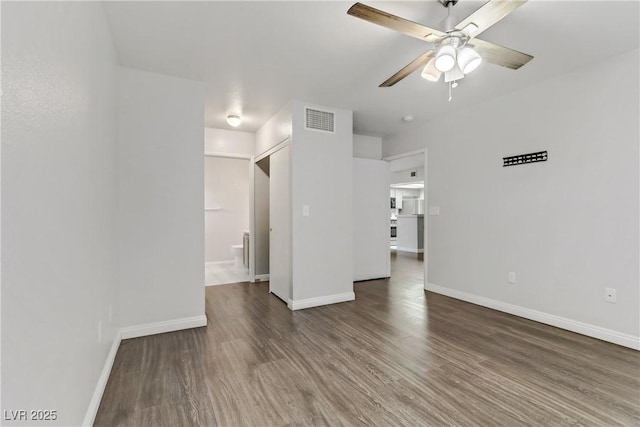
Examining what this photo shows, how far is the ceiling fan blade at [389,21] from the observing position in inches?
62.1

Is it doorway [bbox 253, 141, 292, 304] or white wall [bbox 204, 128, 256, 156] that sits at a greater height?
white wall [bbox 204, 128, 256, 156]

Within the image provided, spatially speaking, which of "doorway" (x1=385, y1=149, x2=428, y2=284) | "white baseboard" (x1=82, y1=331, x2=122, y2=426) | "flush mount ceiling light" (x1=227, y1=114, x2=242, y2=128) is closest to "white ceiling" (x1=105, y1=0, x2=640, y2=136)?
"flush mount ceiling light" (x1=227, y1=114, x2=242, y2=128)

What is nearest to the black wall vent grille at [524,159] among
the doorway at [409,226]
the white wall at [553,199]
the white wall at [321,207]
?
the white wall at [553,199]

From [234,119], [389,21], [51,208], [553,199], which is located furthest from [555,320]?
[234,119]

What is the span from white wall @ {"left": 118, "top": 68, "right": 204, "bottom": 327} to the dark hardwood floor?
37 cm

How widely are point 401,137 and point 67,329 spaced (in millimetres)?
4772

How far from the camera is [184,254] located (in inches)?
117

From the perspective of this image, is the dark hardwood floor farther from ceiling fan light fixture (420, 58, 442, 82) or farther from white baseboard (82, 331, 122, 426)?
ceiling fan light fixture (420, 58, 442, 82)

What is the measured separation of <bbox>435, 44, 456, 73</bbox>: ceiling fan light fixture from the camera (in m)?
1.89

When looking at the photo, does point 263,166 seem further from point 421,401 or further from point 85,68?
point 421,401

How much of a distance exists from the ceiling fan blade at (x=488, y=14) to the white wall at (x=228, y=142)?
3.67 metres

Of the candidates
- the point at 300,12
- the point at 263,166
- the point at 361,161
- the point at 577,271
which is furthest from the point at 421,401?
the point at 263,166

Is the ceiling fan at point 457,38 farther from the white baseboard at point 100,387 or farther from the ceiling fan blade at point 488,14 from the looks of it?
the white baseboard at point 100,387

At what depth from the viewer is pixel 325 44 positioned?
2396 mm
